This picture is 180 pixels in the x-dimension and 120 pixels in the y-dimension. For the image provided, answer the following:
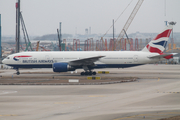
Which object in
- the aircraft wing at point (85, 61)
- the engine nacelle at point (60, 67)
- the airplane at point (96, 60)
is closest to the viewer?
the engine nacelle at point (60, 67)

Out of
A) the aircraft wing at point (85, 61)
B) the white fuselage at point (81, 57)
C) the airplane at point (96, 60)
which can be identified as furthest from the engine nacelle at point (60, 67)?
the white fuselage at point (81, 57)

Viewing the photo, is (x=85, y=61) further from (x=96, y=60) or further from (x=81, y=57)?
(x=81, y=57)

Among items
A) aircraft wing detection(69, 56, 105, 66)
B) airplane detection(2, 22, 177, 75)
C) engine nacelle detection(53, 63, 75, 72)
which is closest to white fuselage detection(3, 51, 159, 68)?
airplane detection(2, 22, 177, 75)

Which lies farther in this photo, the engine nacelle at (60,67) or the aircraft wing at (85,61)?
the aircraft wing at (85,61)

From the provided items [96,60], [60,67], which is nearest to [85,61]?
[96,60]

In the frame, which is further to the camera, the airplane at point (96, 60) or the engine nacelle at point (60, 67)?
the airplane at point (96, 60)

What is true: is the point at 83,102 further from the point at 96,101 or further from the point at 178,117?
the point at 178,117

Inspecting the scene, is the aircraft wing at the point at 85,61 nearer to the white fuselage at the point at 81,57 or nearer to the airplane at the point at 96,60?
the airplane at the point at 96,60

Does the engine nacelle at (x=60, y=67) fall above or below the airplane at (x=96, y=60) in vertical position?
below

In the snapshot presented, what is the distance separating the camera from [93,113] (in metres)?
14.9

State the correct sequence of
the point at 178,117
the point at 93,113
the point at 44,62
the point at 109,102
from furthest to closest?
1. the point at 44,62
2. the point at 109,102
3. the point at 93,113
4. the point at 178,117

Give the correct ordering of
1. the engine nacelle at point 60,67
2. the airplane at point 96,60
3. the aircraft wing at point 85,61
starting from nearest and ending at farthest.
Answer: the engine nacelle at point 60,67, the aircraft wing at point 85,61, the airplane at point 96,60

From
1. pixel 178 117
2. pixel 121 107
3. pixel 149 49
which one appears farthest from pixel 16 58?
pixel 178 117

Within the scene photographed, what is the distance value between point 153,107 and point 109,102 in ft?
11.1
